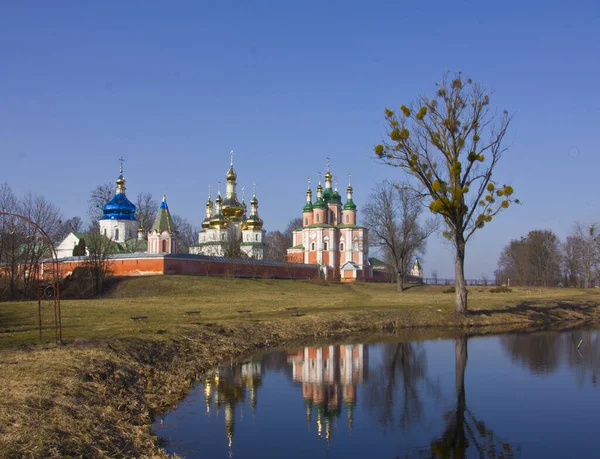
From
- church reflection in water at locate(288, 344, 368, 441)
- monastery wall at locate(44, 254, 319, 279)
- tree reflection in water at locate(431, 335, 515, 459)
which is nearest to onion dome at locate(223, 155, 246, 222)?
monastery wall at locate(44, 254, 319, 279)

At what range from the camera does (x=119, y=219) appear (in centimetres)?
6869

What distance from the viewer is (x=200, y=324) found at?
2216 centimetres

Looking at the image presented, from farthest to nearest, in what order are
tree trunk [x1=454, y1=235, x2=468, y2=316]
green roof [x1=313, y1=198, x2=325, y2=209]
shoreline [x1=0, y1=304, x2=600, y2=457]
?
green roof [x1=313, y1=198, x2=325, y2=209] < tree trunk [x1=454, y1=235, x2=468, y2=316] < shoreline [x1=0, y1=304, x2=600, y2=457]

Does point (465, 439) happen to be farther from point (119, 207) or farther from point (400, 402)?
point (119, 207)

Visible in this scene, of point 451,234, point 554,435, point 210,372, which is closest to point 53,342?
point 210,372

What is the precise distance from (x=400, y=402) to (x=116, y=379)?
6157mm

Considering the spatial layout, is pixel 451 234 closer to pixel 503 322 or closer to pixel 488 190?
pixel 488 190

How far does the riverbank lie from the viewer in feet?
30.6

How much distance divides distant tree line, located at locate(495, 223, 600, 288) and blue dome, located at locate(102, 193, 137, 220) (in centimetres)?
4431

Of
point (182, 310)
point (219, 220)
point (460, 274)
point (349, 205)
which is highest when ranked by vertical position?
point (349, 205)

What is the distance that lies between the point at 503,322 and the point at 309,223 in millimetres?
55327

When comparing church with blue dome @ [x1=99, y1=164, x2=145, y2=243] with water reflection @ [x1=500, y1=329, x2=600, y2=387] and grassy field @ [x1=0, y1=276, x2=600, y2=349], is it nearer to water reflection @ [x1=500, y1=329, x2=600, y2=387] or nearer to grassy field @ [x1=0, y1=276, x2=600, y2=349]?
grassy field @ [x1=0, y1=276, x2=600, y2=349]

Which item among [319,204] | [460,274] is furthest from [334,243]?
[460,274]

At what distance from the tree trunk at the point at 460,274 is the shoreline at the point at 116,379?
299 cm
